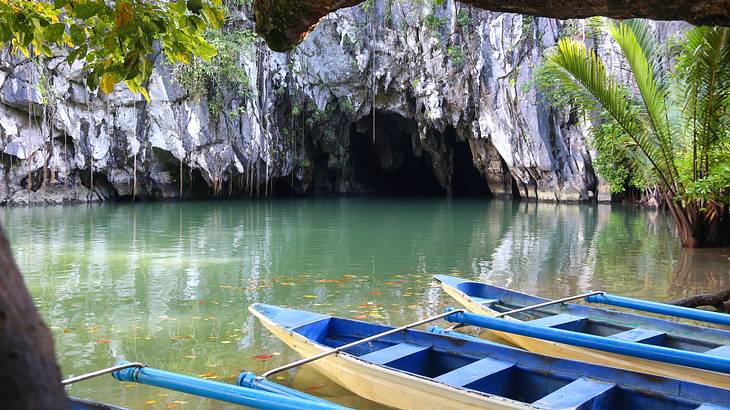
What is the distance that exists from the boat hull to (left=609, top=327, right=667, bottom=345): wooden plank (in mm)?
1651

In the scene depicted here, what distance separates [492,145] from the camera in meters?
29.0

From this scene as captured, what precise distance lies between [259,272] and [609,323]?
204 inches

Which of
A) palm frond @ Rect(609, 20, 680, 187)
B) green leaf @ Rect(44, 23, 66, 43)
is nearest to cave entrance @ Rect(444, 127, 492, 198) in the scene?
palm frond @ Rect(609, 20, 680, 187)

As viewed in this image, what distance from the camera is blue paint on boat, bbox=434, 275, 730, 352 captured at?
445 cm

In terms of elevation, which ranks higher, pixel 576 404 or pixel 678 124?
pixel 678 124

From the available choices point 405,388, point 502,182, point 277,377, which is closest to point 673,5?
point 405,388

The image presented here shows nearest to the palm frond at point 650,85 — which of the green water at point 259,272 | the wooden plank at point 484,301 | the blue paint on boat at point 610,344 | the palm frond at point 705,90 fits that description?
the palm frond at point 705,90

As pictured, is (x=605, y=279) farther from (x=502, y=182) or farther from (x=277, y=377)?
(x=502, y=182)

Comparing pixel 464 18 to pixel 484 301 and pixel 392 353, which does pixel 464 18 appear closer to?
pixel 484 301

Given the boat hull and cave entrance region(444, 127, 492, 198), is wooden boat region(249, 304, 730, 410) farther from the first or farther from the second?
cave entrance region(444, 127, 492, 198)

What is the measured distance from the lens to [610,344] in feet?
12.7

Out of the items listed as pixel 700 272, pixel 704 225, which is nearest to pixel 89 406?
pixel 700 272

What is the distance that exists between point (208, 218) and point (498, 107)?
47.3ft

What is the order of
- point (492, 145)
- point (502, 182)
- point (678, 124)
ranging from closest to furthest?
point (678, 124) → point (492, 145) → point (502, 182)
